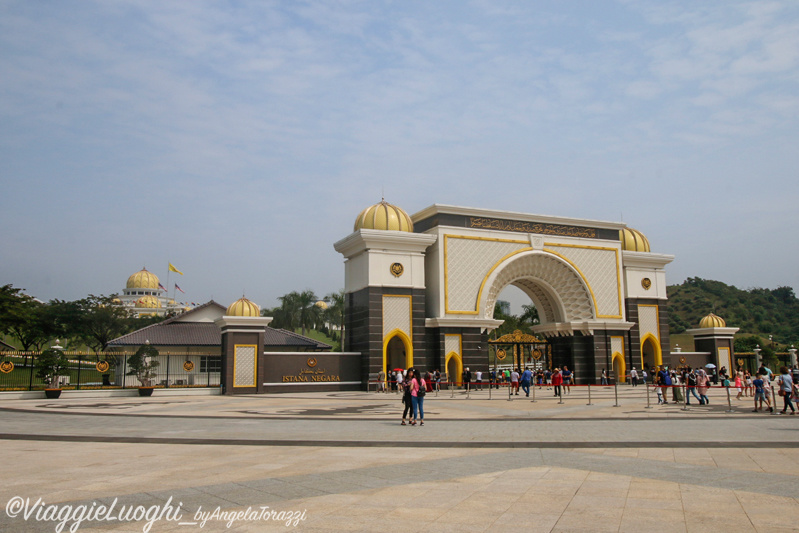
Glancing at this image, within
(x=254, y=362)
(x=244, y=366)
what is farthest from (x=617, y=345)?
(x=244, y=366)

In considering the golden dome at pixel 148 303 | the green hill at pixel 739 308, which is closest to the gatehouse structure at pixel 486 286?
the green hill at pixel 739 308

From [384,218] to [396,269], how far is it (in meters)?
2.86

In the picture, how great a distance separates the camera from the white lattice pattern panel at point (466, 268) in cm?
3481

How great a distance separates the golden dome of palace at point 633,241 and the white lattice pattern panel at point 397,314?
55.5 feet

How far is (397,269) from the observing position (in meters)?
33.7

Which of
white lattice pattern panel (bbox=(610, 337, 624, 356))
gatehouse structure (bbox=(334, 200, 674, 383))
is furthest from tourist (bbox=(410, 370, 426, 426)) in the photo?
white lattice pattern panel (bbox=(610, 337, 624, 356))

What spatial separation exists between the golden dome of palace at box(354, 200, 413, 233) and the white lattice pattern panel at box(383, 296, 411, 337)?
3.84 metres

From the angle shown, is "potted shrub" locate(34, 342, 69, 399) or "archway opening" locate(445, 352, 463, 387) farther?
"archway opening" locate(445, 352, 463, 387)

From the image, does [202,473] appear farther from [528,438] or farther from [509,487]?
[528,438]

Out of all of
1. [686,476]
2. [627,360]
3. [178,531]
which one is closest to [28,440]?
[178,531]

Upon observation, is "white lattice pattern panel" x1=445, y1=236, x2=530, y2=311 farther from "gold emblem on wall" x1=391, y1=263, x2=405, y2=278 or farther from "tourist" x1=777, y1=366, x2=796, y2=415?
"tourist" x1=777, y1=366, x2=796, y2=415

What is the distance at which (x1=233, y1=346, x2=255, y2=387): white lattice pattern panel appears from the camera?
30.8 metres

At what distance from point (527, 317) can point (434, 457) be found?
160 ft

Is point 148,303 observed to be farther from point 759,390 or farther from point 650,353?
point 759,390
